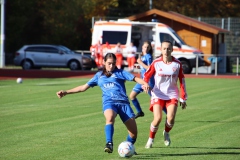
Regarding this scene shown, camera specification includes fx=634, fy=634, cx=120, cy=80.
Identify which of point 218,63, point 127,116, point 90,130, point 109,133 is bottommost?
point 90,130

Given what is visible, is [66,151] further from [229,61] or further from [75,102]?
[229,61]

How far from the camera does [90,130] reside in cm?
1316

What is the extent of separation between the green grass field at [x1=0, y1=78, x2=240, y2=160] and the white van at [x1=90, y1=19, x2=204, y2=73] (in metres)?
16.0

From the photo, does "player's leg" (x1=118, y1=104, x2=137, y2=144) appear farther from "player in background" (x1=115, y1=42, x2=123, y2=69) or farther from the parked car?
the parked car

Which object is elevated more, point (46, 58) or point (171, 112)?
point (46, 58)

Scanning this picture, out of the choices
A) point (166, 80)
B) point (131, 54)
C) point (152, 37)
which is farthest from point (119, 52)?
point (166, 80)

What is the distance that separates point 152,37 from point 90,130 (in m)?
27.0

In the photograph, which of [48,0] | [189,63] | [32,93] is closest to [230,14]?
[48,0]

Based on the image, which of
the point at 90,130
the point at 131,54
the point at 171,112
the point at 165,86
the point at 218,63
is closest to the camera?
the point at 171,112

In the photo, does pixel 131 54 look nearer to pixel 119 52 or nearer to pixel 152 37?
pixel 119 52

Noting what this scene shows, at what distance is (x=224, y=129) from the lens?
43.7 feet

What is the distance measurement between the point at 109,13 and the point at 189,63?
22.7 metres

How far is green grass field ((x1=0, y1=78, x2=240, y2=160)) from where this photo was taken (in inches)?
403

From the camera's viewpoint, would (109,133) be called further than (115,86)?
No
